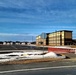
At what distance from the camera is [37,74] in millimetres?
11133

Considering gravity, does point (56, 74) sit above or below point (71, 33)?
below

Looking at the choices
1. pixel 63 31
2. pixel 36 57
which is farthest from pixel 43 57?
pixel 63 31

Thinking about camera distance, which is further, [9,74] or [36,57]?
[36,57]

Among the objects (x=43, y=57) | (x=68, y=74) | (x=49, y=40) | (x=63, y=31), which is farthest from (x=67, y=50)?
(x=49, y=40)

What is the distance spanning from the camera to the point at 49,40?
388ft

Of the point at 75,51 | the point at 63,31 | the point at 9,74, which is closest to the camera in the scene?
the point at 9,74

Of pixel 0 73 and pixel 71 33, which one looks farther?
pixel 71 33

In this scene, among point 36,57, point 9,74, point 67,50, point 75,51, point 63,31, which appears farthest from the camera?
point 63,31

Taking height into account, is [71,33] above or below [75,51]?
above

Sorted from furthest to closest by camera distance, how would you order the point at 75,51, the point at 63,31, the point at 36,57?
the point at 63,31 → the point at 75,51 → the point at 36,57

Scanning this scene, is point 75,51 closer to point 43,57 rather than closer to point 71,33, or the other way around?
point 43,57

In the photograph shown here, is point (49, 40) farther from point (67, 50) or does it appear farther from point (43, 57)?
point (43, 57)

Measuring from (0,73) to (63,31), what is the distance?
3567 inches

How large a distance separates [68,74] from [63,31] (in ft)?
297
